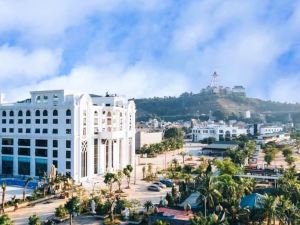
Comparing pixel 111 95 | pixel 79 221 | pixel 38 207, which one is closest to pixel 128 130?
pixel 111 95

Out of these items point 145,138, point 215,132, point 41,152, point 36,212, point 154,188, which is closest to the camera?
point 36,212

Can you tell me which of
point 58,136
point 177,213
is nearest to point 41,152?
point 58,136

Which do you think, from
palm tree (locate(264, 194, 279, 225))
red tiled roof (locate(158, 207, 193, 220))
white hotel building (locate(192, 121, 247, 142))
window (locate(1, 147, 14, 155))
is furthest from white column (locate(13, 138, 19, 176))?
white hotel building (locate(192, 121, 247, 142))

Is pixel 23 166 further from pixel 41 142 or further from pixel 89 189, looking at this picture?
pixel 89 189

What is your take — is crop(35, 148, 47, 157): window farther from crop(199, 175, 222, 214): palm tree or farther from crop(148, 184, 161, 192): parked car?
crop(199, 175, 222, 214): palm tree

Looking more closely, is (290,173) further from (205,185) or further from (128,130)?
(128,130)

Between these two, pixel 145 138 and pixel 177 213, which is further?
pixel 145 138

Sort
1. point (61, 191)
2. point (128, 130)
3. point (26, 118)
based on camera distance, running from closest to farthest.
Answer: point (61, 191) → point (26, 118) → point (128, 130)

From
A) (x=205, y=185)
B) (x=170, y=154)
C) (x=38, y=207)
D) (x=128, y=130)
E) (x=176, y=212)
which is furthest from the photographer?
(x=170, y=154)

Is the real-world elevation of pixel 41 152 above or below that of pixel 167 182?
above
